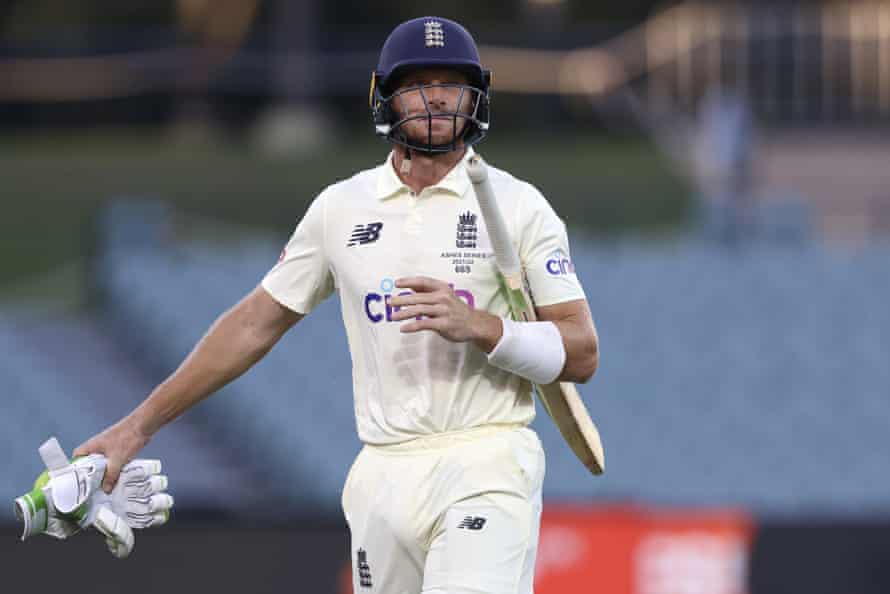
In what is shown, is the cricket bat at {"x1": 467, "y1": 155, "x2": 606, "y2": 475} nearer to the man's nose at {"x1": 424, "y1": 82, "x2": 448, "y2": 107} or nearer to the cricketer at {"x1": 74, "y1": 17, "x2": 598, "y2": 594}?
the cricketer at {"x1": 74, "y1": 17, "x2": 598, "y2": 594}

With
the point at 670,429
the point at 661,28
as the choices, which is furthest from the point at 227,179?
the point at 670,429

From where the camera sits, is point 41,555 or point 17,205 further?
point 17,205

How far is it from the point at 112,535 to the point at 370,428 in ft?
2.25

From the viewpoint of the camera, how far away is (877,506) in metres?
10.6

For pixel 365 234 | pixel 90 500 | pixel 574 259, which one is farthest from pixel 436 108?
pixel 574 259

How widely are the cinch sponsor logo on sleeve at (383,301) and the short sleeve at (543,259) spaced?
16 cm

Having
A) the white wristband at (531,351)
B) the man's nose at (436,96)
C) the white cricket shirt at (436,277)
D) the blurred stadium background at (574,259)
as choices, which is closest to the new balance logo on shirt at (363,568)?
the white cricket shirt at (436,277)

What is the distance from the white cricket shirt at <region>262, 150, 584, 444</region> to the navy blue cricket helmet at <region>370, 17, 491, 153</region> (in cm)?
12

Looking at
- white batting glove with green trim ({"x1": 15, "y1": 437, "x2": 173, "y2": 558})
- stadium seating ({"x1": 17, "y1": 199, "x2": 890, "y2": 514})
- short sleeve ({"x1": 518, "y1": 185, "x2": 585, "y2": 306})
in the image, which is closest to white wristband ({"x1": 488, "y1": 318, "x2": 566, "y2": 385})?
short sleeve ({"x1": 518, "y1": 185, "x2": 585, "y2": 306})

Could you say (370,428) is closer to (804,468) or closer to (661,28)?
(804,468)

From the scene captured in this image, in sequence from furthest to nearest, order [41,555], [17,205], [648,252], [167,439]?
[17,205], [648,252], [167,439], [41,555]

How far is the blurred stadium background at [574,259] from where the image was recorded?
8516mm

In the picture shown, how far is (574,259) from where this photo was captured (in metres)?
12.8

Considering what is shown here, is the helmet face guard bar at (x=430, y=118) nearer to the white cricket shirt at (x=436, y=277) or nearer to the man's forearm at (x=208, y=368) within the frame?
the white cricket shirt at (x=436, y=277)
